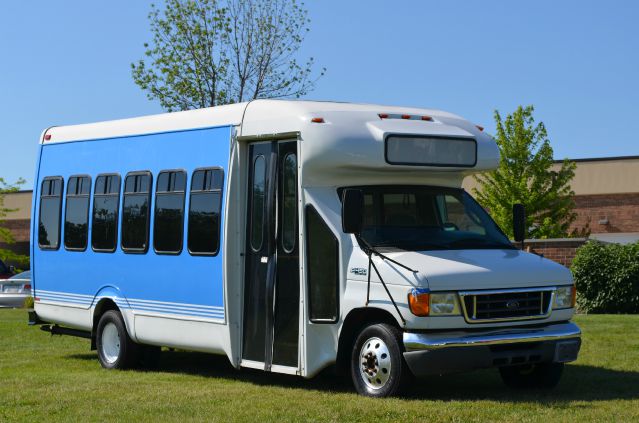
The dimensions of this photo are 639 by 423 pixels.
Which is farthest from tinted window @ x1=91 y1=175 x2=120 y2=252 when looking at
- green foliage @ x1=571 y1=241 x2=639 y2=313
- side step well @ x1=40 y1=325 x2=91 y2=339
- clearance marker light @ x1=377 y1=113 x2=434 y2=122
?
green foliage @ x1=571 y1=241 x2=639 y2=313

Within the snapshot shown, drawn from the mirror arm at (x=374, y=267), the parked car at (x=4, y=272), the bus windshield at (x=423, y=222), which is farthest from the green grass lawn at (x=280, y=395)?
the parked car at (x=4, y=272)

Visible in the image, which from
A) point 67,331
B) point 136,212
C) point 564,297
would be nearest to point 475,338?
point 564,297

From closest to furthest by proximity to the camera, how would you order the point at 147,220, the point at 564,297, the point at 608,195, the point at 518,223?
the point at 564,297
the point at 518,223
the point at 147,220
the point at 608,195

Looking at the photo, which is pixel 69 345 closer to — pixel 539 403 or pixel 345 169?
pixel 345 169

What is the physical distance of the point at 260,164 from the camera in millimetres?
12016

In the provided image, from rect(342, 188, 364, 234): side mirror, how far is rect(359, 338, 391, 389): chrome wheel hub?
3.43 feet

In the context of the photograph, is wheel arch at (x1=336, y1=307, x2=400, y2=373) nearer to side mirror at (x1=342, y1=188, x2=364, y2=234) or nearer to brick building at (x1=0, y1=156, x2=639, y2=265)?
side mirror at (x1=342, y1=188, x2=364, y2=234)

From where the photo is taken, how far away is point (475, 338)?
10203 millimetres

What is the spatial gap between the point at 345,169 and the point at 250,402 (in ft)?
7.85

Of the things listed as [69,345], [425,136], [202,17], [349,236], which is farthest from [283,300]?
[202,17]

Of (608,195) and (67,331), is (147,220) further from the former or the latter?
(608,195)

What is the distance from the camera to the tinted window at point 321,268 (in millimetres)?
10969

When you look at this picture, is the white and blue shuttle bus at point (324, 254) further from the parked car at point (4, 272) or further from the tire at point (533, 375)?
the parked car at point (4, 272)

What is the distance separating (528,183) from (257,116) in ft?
87.9
